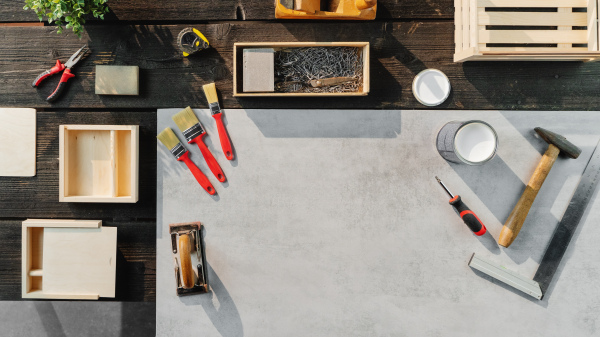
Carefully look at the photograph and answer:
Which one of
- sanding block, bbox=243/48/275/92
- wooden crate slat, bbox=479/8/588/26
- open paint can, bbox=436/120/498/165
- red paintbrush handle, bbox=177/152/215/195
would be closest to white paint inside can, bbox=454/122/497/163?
open paint can, bbox=436/120/498/165

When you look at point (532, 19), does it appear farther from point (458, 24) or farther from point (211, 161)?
point (211, 161)

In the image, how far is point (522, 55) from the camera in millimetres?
1450

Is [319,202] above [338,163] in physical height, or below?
below

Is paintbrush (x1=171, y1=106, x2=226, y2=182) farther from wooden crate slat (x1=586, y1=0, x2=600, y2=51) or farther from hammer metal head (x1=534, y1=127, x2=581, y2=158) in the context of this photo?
wooden crate slat (x1=586, y1=0, x2=600, y2=51)

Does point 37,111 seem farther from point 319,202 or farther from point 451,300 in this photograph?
A: point 451,300

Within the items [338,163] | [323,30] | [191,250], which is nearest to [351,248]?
[338,163]

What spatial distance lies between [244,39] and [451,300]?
5.05 ft

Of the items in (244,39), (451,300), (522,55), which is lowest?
(451,300)

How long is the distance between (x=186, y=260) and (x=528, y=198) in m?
1.52

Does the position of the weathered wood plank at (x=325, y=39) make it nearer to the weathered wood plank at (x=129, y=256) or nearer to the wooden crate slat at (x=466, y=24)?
the wooden crate slat at (x=466, y=24)

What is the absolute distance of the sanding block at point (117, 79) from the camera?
1609mm

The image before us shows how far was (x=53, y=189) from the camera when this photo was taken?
5.51 ft

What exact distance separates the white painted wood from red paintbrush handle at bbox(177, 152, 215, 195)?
71cm

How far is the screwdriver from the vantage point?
1.55 meters
